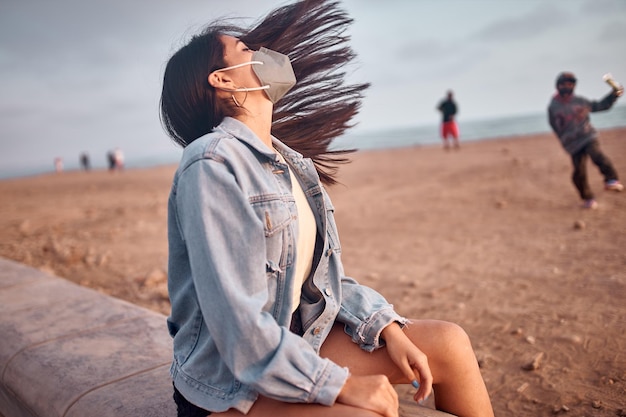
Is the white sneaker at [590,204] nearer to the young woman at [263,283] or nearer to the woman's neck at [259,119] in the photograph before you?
the young woman at [263,283]

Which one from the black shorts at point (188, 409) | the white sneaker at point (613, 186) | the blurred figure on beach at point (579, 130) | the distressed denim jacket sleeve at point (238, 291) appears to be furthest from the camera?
the white sneaker at point (613, 186)

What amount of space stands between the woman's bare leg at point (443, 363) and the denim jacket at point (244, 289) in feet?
0.19

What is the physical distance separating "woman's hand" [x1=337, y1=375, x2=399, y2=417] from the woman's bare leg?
0.32 m

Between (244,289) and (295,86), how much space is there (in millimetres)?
1092

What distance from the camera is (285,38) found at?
1.94 meters

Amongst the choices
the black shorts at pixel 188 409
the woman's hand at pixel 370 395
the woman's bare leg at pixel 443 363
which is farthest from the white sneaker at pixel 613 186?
the black shorts at pixel 188 409

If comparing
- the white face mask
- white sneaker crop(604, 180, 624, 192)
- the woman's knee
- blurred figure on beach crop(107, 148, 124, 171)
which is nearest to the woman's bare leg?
the woman's knee

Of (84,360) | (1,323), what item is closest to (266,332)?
(84,360)

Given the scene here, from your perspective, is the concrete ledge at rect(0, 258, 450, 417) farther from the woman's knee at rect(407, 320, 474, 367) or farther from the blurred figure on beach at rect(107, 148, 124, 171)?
the blurred figure on beach at rect(107, 148, 124, 171)

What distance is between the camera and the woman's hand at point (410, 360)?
150cm

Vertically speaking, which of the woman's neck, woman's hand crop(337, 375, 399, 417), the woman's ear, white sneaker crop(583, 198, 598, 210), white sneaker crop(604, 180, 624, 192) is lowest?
white sneaker crop(583, 198, 598, 210)

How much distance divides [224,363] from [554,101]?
6946 millimetres

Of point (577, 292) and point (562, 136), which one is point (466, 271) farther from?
point (562, 136)

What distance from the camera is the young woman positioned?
4.06ft
